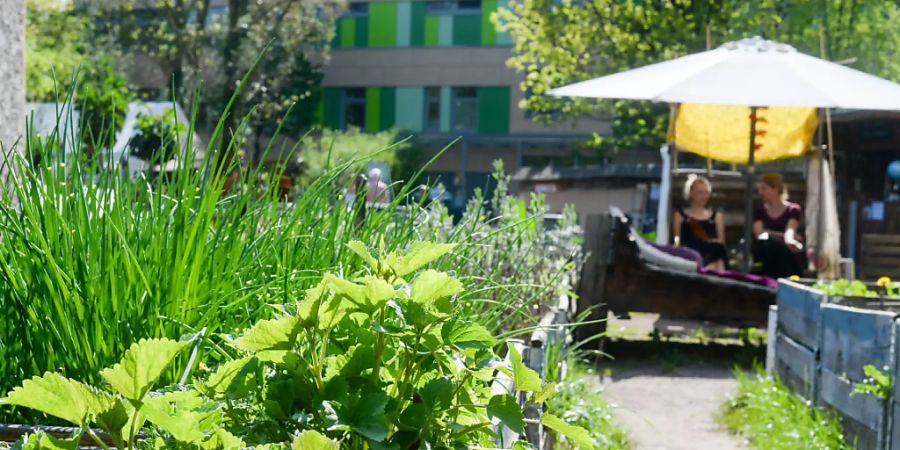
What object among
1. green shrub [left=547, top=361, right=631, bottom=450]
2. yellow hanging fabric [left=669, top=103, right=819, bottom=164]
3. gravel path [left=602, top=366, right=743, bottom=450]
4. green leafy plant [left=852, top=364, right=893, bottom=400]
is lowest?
gravel path [left=602, top=366, right=743, bottom=450]

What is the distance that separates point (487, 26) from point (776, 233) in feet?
124

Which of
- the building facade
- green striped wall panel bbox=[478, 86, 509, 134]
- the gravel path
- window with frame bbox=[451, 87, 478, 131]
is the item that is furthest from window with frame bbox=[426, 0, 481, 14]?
the gravel path

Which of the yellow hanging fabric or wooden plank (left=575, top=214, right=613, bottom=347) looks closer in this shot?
wooden plank (left=575, top=214, right=613, bottom=347)

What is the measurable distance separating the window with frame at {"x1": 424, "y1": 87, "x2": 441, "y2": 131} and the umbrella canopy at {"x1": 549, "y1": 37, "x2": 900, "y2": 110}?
126ft

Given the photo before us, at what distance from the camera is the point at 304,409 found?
151 cm

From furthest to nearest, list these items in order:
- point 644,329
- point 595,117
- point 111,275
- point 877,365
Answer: point 595,117 < point 644,329 < point 877,365 < point 111,275

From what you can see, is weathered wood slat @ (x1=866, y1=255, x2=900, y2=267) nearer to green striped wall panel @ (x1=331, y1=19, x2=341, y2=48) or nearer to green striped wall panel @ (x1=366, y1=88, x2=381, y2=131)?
green striped wall panel @ (x1=366, y1=88, x2=381, y2=131)

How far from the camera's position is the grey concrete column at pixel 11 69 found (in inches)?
212

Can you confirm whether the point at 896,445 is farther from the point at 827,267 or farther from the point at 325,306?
the point at 827,267

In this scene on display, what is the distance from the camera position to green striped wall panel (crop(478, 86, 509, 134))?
158 ft

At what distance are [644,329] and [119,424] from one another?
1099cm

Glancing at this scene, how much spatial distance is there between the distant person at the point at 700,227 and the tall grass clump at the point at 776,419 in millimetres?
3542

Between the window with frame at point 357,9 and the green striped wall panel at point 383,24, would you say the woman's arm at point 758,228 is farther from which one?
the window with frame at point 357,9

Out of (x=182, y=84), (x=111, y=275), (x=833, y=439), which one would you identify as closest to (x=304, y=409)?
(x=111, y=275)
